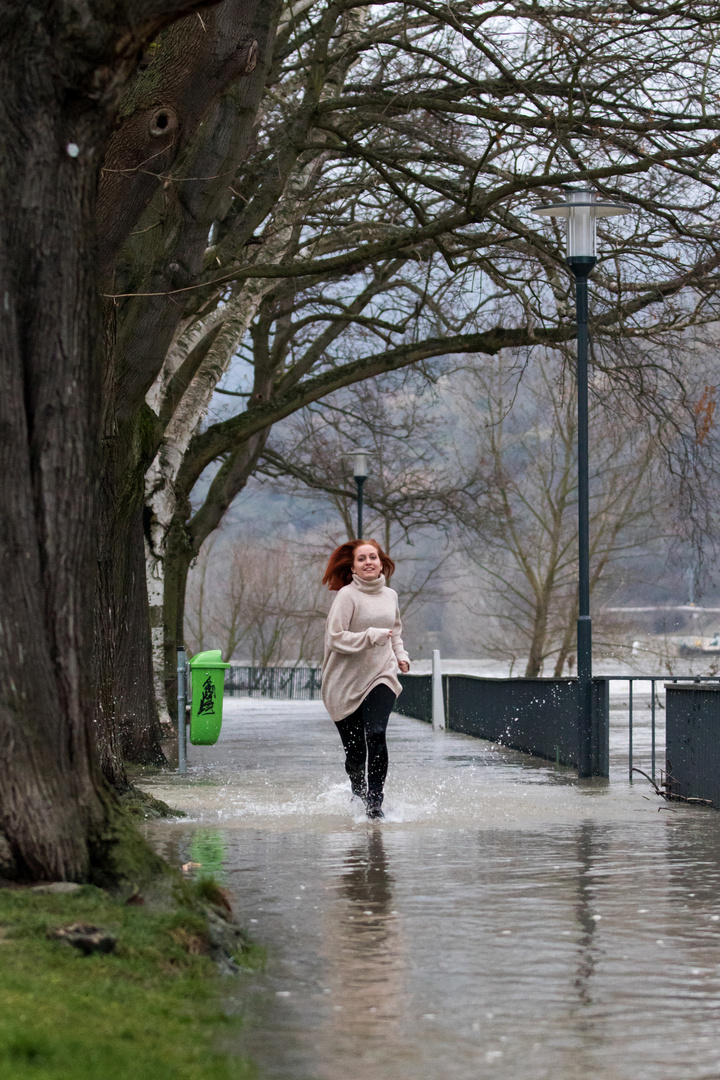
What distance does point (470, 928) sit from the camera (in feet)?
22.0

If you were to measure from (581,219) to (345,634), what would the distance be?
5721mm

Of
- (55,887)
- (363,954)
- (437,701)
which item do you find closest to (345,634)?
(363,954)

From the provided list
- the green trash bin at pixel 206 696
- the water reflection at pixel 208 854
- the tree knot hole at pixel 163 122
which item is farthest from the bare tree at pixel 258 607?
the water reflection at pixel 208 854

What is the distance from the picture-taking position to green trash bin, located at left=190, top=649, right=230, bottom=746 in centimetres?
1627

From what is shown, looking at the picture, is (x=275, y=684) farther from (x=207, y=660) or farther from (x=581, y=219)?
(x=581, y=219)

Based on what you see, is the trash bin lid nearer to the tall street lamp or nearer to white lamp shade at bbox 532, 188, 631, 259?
the tall street lamp

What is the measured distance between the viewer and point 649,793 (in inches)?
519

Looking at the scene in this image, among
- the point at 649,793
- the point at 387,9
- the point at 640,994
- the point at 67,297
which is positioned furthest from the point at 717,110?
the point at 640,994

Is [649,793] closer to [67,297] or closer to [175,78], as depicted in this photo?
[175,78]

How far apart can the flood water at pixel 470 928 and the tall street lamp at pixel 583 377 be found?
1424 millimetres

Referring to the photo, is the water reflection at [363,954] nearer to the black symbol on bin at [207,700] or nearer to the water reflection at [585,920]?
the water reflection at [585,920]

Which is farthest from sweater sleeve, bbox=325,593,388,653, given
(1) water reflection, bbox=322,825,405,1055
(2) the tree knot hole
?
(2) the tree knot hole

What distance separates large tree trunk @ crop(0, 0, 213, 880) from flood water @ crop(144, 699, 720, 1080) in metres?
1.04

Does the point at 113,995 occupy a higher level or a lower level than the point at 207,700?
lower
